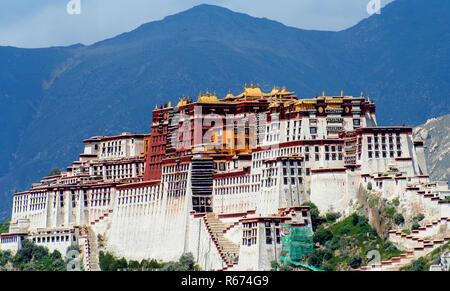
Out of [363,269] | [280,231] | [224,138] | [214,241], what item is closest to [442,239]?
[363,269]

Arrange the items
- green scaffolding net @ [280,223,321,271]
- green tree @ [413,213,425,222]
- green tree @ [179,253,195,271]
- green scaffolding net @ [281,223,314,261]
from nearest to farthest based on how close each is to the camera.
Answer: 1. green tree @ [413,213,425,222]
2. green scaffolding net @ [280,223,321,271]
3. green scaffolding net @ [281,223,314,261]
4. green tree @ [179,253,195,271]

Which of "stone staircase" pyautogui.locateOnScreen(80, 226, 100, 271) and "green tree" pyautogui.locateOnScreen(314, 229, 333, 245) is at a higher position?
"stone staircase" pyautogui.locateOnScreen(80, 226, 100, 271)

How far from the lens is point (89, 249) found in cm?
18350

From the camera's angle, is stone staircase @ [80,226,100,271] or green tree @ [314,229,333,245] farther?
stone staircase @ [80,226,100,271]

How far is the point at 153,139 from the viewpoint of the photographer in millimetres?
189250

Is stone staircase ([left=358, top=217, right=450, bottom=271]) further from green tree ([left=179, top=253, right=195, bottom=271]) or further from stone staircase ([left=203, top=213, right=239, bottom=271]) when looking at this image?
green tree ([left=179, top=253, right=195, bottom=271])

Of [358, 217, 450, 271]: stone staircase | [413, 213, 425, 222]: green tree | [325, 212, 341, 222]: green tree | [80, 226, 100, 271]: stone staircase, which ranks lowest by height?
[358, 217, 450, 271]: stone staircase

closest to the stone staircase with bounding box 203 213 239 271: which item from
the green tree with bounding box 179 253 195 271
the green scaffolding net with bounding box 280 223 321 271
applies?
the green tree with bounding box 179 253 195 271

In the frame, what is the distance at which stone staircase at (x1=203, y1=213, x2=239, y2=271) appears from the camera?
6122 inches

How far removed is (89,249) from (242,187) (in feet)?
95.1

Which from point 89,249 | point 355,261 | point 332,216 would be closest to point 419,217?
point 355,261

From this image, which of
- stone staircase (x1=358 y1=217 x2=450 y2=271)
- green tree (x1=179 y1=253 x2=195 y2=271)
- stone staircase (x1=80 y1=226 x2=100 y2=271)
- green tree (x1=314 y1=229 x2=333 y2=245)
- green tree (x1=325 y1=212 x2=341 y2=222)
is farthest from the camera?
stone staircase (x1=80 y1=226 x2=100 y2=271)

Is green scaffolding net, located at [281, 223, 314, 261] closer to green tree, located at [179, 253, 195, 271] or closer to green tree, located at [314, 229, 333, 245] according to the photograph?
green tree, located at [314, 229, 333, 245]

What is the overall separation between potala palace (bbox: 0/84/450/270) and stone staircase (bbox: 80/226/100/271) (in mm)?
181
